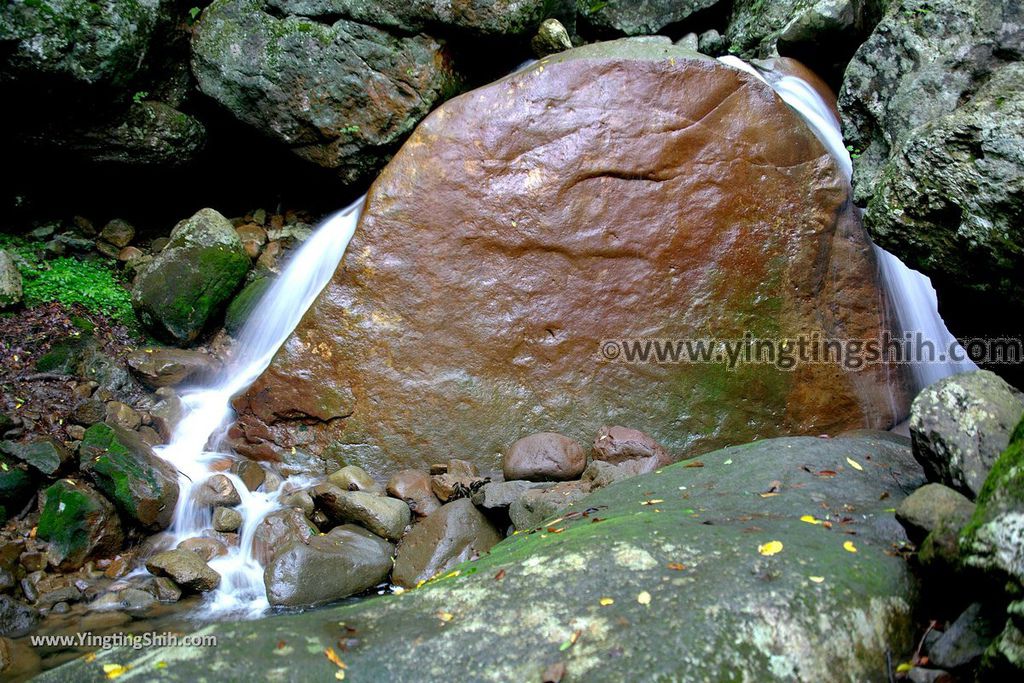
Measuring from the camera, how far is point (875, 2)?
269 inches

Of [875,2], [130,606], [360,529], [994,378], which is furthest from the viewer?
[875,2]

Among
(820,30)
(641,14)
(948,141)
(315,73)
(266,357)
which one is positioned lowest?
(266,357)

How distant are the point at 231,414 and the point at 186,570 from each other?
1.66 m

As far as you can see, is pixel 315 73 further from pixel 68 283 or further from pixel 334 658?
pixel 334 658

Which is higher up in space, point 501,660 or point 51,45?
point 51,45

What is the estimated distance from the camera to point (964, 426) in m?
3.21

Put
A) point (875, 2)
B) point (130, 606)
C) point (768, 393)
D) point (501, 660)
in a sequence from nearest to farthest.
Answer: point (501, 660) → point (130, 606) → point (768, 393) → point (875, 2)

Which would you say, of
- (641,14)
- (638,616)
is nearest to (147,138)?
(641,14)

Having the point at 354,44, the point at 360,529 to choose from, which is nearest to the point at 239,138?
the point at 354,44

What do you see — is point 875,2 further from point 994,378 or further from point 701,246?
point 994,378

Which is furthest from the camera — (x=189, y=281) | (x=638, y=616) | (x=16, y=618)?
(x=189, y=281)

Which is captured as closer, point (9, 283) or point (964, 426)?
point (964, 426)

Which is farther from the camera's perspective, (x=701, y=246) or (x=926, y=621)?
(x=701, y=246)

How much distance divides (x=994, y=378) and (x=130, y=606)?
16.3ft
